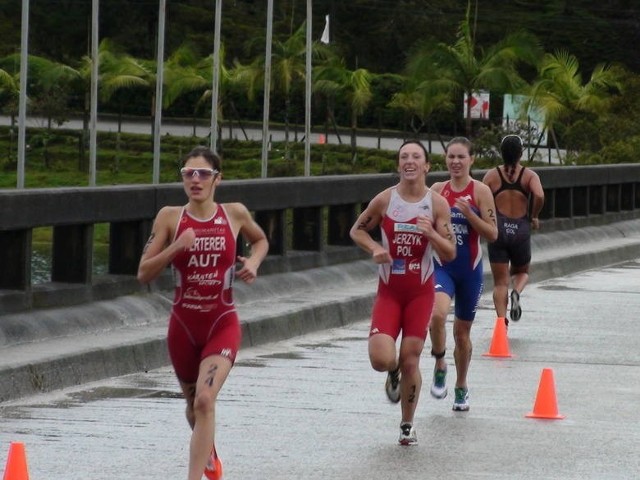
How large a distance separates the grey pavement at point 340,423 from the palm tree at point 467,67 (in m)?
47.0

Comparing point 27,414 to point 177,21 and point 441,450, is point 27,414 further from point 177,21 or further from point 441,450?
point 177,21

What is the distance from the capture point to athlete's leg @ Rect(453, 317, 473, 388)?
1150 cm

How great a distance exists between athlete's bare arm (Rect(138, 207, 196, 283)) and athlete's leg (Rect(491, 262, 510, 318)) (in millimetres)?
7532

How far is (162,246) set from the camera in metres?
8.77

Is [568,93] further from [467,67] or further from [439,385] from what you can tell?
[439,385]

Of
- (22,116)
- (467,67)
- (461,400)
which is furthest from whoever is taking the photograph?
(467,67)

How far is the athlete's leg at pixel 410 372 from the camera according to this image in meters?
10.1

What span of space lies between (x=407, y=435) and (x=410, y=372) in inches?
15.8

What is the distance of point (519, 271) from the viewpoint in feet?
56.4

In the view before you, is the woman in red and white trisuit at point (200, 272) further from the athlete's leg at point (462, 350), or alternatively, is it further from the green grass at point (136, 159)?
the green grass at point (136, 159)

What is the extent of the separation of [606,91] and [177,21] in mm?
30103

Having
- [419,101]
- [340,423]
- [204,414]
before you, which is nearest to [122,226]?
[340,423]

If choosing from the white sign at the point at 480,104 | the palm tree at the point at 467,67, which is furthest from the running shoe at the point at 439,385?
the white sign at the point at 480,104

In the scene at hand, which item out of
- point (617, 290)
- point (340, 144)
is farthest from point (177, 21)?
point (617, 290)
